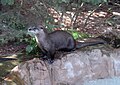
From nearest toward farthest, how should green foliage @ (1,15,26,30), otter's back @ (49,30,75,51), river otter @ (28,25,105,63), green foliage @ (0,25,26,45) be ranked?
river otter @ (28,25,105,63)
otter's back @ (49,30,75,51)
green foliage @ (0,25,26,45)
green foliage @ (1,15,26,30)

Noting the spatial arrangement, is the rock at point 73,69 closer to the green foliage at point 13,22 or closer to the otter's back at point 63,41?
the otter's back at point 63,41

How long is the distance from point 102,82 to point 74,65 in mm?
592

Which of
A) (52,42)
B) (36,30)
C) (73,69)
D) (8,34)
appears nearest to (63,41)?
(52,42)

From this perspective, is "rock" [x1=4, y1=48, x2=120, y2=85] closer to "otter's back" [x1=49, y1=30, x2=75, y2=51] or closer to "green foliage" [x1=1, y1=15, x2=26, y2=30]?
"otter's back" [x1=49, y1=30, x2=75, y2=51]

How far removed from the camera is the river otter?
4492 millimetres

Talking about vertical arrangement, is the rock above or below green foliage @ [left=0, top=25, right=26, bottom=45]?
below

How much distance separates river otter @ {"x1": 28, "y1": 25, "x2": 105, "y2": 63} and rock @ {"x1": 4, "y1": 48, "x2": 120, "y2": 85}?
0.16 meters

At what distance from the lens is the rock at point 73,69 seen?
14.1ft

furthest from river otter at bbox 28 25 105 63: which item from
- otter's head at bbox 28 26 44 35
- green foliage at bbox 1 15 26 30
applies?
green foliage at bbox 1 15 26 30

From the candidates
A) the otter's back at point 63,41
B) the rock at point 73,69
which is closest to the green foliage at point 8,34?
the otter's back at point 63,41

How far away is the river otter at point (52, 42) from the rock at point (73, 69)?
162 mm

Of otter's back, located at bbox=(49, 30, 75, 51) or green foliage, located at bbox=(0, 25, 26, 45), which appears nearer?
otter's back, located at bbox=(49, 30, 75, 51)

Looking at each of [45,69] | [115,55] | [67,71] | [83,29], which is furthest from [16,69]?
[83,29]

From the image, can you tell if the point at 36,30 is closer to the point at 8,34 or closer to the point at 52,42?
the point at 52,42
